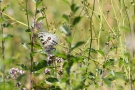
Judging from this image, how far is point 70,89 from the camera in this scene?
1919 millimetres

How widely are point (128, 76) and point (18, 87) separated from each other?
60cm

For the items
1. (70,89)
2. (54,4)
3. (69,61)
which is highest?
(54,4)

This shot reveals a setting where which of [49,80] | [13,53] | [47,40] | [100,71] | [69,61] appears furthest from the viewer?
[13,53]

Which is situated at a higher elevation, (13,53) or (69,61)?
(13,53)

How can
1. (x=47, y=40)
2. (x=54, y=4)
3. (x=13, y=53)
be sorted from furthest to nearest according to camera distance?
1. (x=54, y=4)
2. (x=13, y=53)
3. (x=47, y=40)

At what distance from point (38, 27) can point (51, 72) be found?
0.83 feet

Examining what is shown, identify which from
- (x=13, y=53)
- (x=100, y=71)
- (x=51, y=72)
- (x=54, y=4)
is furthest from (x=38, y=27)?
(x=54, y=4)

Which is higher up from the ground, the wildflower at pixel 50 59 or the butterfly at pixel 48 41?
the butterfly at pixel 48 41

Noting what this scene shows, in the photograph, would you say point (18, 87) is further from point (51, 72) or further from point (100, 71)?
point (100, 71)

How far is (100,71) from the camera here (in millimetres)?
2336

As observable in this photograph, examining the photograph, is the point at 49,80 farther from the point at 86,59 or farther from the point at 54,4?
the point at 54,4

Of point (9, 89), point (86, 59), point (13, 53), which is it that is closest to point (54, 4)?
point (13, 53)

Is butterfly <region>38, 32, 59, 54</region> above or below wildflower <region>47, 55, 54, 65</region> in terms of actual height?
above

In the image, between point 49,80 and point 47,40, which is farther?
point 47,40
